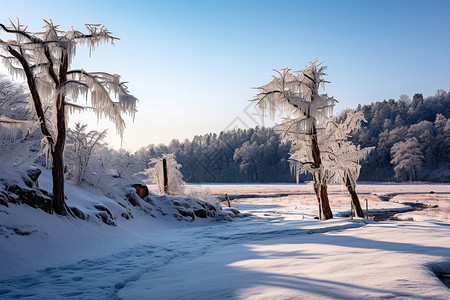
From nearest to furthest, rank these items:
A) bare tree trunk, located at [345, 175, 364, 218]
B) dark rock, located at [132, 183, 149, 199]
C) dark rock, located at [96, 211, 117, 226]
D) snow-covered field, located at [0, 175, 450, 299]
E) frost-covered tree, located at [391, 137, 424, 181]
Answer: snow-covered field, located at [0, 175, 450, 299], dark rock, located at [96, 211, 117, 226], bare tree trunk, located at [345, 175, 364, 218], dark rock, located at [132, 183, 149, 199], frost-covered tree, located at [391, 137, 424, 181]

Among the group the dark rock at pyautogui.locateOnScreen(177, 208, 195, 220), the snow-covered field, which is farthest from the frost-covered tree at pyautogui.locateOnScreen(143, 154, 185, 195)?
the snow-covered field

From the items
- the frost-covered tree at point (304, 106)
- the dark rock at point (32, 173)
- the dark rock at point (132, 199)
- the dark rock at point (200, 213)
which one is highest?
the frost-covered tree at point (304, 106)

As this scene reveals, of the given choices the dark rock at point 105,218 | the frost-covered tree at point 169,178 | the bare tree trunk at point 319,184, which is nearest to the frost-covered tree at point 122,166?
the frost-covered tree at point 169,178

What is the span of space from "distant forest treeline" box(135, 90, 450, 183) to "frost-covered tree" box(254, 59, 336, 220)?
206ft

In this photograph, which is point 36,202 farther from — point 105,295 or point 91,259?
point 105,295

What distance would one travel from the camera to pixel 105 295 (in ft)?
14.8

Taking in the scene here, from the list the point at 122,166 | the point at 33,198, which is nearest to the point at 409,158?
the point at 122,166

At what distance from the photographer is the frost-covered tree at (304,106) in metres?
12.7

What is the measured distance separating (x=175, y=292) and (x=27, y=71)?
860 cm

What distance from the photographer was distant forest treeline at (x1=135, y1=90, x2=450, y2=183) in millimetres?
76812

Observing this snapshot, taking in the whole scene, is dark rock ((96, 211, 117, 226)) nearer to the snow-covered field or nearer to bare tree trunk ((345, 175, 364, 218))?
the snow-covered field

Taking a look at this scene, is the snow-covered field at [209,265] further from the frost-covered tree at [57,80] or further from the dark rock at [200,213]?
the dark rock at [200,213]

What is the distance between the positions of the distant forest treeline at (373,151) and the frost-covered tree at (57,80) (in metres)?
67.7

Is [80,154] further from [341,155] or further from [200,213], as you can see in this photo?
[341,155]
